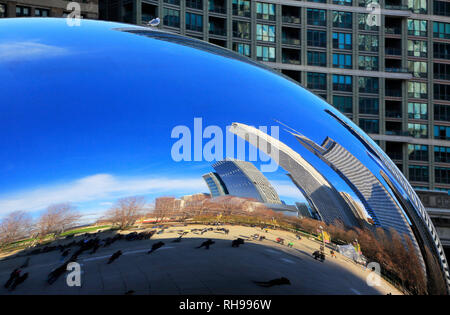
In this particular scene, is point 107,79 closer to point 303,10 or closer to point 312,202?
point 312,202

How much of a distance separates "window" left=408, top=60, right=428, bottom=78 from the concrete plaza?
250 ft

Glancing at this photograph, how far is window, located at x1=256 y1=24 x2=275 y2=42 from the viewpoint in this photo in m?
69.3

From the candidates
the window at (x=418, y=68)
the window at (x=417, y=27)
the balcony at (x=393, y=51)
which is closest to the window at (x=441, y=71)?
the window at (x=418, y=68)

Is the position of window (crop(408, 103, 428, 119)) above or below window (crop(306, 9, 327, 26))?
below

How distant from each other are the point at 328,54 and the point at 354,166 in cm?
6999

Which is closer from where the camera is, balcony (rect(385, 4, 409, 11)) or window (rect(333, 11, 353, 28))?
window (rect(333, 11, 353, 28))

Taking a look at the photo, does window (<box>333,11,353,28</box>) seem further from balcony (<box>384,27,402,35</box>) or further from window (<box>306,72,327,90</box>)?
window (<box>306,72,327,90</box>)

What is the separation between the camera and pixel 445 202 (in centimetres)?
3772

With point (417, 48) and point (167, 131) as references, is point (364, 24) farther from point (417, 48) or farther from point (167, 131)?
point (167, 131)

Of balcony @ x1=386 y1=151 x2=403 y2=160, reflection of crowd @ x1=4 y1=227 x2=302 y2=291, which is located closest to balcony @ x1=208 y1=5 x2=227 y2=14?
balcony @ x1=386 y1=151 x2=403 y2=160

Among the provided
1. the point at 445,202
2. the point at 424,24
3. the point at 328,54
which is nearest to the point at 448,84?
the point at 424,24

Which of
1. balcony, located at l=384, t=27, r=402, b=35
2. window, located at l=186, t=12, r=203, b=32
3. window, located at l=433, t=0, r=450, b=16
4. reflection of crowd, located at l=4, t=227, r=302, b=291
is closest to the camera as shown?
reflection of crowd, located at l=4, t=227, r=302, b=291

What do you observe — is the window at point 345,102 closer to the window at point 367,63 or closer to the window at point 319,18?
the window at point 367,63

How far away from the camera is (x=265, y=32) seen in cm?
6969
